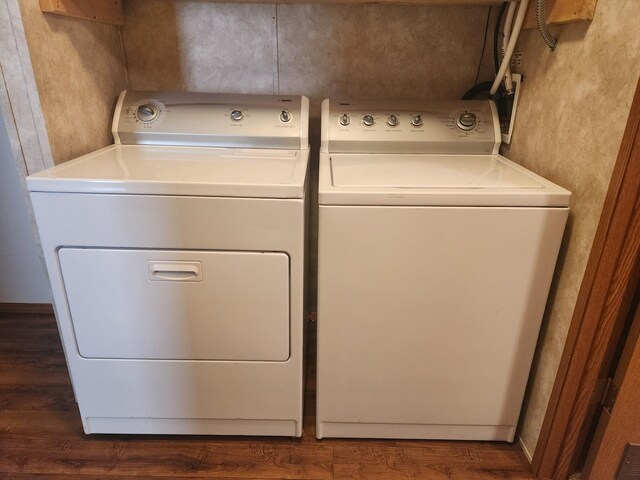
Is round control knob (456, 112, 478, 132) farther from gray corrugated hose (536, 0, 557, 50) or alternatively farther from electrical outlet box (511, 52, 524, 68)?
gray corrugated hose (536, 0, 557, 50)

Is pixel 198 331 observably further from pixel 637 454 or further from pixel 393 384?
pixel 637 454

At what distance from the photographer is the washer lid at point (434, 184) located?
1.06 m

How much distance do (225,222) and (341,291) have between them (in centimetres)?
36

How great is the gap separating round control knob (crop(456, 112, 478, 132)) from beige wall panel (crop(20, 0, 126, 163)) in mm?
1283

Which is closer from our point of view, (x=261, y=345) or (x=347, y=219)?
(x=347, y=219)

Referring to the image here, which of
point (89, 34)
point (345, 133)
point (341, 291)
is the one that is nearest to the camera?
point (341, 291)

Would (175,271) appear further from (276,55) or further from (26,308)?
(26,308)

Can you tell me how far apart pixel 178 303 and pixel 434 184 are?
2.51 ft

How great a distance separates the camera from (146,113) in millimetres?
1543

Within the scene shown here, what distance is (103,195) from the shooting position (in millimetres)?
1059

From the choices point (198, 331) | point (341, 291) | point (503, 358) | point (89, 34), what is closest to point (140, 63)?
point (89, 34)

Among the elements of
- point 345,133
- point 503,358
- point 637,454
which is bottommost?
point 637,454

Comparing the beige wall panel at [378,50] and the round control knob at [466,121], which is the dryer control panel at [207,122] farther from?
the round control knob at [466,121]

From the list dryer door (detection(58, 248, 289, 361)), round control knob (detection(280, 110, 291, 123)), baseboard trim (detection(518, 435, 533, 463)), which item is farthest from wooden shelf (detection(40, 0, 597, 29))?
baseboard trim (detection(518, 435, 533, 463))
